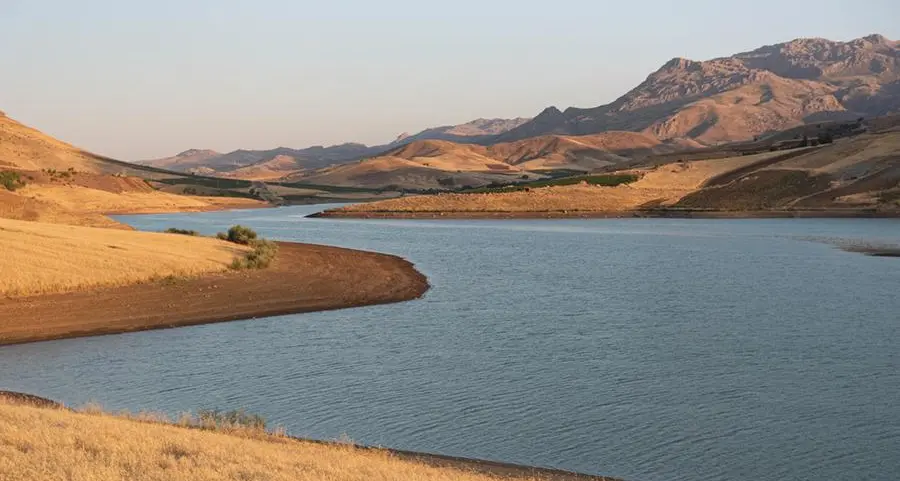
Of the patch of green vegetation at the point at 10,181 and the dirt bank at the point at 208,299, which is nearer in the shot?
the dirt bank at the point at 208,299

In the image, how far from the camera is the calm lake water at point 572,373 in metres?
20.6

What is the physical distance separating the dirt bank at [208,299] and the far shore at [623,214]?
3171 inches

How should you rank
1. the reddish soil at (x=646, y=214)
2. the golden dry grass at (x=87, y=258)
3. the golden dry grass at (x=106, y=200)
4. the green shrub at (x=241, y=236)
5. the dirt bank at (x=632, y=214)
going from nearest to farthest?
1. the golden dry grass at (x=87, y=258)
2. the green shrub at (x=241, y=236)
3. the dirt bank at (x=632, y=214)
4. the reddish soil at (x=646, y=214)
5. the golden dry grass at (x=106, y=200)

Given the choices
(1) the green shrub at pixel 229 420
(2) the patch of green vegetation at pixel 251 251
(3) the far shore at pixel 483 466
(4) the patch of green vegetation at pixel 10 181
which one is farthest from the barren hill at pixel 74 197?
(3) the far shore at pixel 483 466

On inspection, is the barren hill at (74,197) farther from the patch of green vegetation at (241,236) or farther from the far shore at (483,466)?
the far shore at (483,466)

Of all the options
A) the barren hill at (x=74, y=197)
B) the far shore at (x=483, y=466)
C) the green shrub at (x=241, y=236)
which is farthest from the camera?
the barren hill at (x=74, y=197)

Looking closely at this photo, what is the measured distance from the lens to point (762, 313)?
40438mm

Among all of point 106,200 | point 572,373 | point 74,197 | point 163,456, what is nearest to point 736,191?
point 74,197

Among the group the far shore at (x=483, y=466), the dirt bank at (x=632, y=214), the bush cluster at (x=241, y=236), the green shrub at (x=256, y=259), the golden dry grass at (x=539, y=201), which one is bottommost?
the far shore at (x=483, y=466)

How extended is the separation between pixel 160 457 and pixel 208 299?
28.5 meters

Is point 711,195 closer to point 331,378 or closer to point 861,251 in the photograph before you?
point 861,251

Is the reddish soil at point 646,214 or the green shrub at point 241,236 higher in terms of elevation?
the reddish soil at point 646,214

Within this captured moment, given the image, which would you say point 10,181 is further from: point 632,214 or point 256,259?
point 632,214

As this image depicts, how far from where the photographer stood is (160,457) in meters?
14.6
